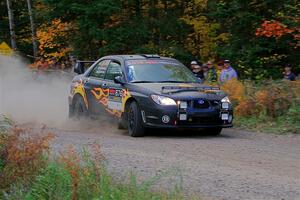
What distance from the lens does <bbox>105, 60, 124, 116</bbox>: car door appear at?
45.1 feet

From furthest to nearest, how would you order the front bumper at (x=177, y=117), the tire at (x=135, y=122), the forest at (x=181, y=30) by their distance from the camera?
the forest at (x=181, y=30) → the tire at (x=135, y=122) → the front bumper at (x=177, y=117)

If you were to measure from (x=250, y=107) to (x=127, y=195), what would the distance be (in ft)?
29.5

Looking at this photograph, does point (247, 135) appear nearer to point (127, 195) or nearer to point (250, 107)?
point (250, 107)

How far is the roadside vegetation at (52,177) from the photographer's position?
7.01m

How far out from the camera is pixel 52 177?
7.24 metres

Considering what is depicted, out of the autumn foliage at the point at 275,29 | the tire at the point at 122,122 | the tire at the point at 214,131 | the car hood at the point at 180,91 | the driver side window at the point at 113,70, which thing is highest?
the autumn foliage at the point at 275,29

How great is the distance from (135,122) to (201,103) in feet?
4.59

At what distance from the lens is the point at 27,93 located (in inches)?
803

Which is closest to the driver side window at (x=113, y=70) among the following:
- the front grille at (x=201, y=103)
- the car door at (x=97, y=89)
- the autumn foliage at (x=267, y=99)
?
the car door at (x=97, y=89)

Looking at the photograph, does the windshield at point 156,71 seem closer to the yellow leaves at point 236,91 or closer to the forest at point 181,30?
the yellow leaves at point 236,91

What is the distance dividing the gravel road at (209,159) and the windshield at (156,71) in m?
1.18

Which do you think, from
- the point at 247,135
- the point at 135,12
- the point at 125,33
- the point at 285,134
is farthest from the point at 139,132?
the point at 135,12

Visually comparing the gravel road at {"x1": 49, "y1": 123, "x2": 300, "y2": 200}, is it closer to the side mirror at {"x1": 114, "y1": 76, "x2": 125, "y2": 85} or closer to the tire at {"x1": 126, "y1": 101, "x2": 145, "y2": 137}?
the tire at {"x1": 126, "y1": 101, "x2": 145, "y2": 137}

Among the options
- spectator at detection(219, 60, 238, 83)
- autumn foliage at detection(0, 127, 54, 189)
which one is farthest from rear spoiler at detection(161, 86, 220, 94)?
spectator at detection(219, 60, 238, 83)
